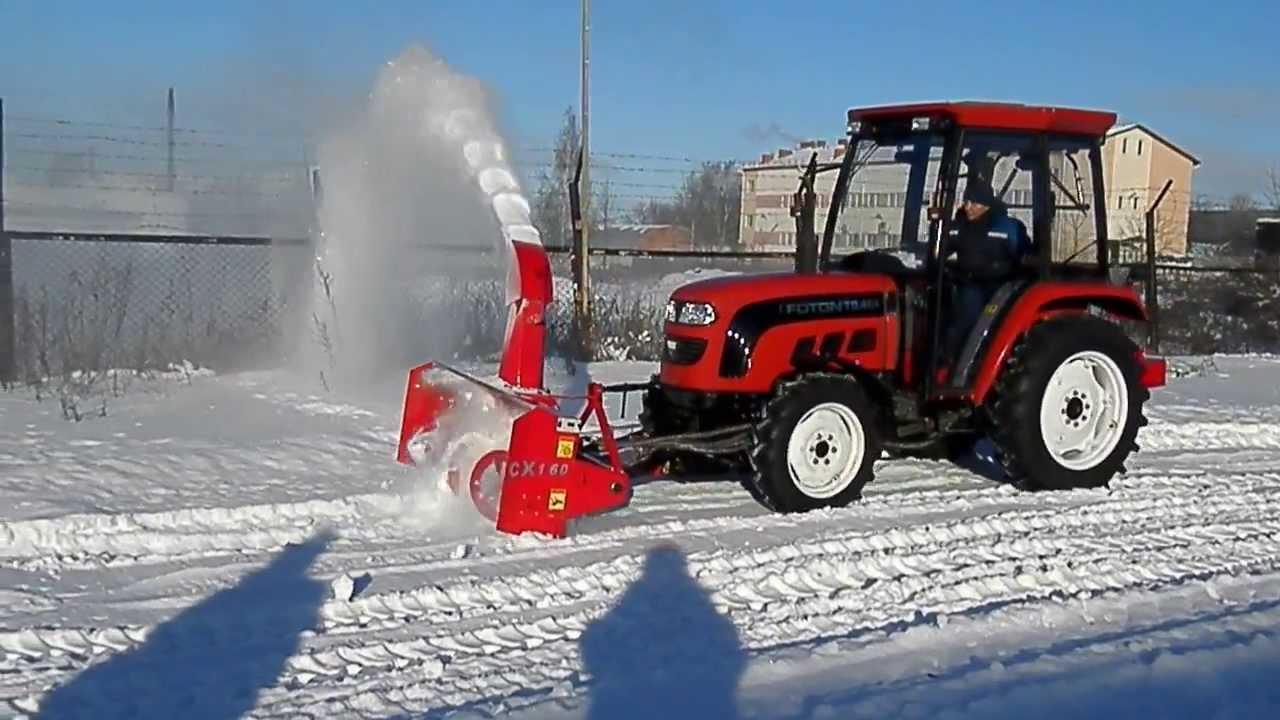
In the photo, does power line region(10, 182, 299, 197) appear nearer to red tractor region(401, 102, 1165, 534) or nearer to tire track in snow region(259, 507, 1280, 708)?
red tractor region(401, 102, 1165, 534)

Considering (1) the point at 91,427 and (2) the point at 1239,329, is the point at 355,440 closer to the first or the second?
(1) the point at 91,427

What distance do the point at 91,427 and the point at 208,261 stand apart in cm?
521

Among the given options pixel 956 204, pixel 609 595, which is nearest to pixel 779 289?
pixel 956 204

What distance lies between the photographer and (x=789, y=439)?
6777mm

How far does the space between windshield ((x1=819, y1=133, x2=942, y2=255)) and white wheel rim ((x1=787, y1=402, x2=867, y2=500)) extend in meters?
1.20

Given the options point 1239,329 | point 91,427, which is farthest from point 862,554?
point 1239,329

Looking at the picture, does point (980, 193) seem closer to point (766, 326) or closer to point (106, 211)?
point (766, 326)

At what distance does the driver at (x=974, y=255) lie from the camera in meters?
7.38

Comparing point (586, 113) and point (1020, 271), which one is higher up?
point (586, 113)

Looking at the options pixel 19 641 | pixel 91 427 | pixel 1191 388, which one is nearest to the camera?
pixel 19 641

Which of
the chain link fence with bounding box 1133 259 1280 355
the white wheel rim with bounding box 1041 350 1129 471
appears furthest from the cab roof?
the chain link fence with bounding box 1133 259 1280 355

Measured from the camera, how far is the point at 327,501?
681 centimetres

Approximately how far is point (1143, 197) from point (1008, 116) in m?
9.74

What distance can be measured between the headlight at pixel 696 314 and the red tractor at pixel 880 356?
0.05 ft
